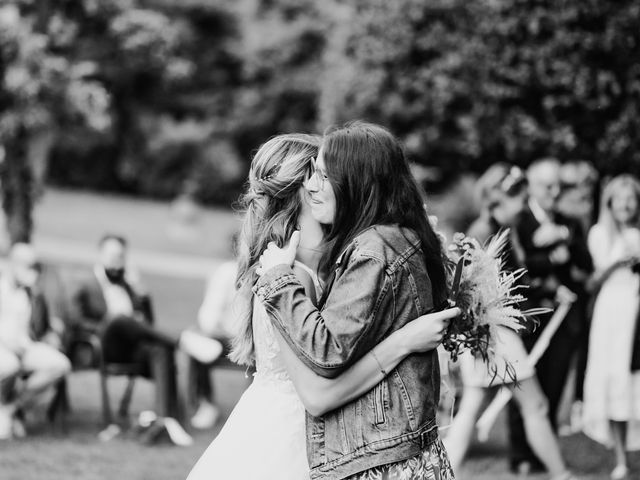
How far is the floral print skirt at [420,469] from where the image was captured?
9.24 feet

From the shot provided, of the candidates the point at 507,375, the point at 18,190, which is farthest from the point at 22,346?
the point at 18,190

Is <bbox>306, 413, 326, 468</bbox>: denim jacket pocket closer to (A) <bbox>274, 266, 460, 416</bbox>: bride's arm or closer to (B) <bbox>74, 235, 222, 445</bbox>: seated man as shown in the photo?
(A) <bbox>274, 266, 460, 416</bbox>: bride's arm

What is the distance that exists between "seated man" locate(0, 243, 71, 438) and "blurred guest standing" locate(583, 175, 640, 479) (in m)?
4.17

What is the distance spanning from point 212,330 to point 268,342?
4966 millimetres

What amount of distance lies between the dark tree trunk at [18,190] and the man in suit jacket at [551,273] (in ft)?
22.4

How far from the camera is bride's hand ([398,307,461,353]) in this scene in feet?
9.16

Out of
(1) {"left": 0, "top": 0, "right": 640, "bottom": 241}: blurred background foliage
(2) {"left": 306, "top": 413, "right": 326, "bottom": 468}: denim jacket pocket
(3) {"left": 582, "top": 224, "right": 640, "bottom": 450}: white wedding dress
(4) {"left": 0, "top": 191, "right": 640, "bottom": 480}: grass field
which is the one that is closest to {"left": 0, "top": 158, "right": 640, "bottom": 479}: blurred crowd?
(3) {"left": 582, "top": 224, "right": 640, "bottom": 450}: white wedding dress

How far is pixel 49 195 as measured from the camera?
30469mm

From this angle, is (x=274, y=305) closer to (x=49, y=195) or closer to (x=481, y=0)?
(x=481, y=0)

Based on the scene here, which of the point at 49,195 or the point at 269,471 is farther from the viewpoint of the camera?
the point at 49,195

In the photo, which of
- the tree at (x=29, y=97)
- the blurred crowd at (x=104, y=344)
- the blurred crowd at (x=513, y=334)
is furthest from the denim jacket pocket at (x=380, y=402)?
the tree at (x=29, y=97)

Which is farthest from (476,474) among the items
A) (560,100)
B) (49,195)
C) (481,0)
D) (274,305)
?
(49,195)

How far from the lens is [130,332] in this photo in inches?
306

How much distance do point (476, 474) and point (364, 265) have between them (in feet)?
13.7
